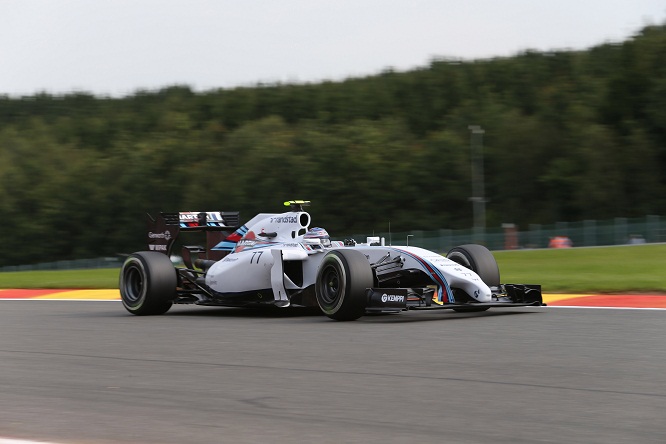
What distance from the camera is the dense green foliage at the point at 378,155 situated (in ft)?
249

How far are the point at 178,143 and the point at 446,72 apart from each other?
1278 inches

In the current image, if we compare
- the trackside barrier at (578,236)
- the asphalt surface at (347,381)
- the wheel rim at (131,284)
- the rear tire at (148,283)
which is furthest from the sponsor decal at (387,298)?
the trackside barrier at (578,236)

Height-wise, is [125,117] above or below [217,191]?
above

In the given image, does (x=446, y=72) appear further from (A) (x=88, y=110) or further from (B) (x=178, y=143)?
(A) (x=88, y=110)

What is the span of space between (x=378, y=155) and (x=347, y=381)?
8192cm

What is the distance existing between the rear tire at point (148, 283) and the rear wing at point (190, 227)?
32.4 inches

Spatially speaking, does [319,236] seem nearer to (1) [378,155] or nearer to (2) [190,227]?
(2) [190,227]

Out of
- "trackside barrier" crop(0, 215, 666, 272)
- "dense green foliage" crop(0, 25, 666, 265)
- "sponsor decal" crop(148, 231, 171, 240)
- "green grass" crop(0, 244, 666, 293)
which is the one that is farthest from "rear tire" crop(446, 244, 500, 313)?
"dense green foliage" crop(0, 25, 666, 265)

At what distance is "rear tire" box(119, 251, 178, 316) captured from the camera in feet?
48.5

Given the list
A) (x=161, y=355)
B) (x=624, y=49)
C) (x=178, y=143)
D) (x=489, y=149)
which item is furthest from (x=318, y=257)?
(x=178, y=143)

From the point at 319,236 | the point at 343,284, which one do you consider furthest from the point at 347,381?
the point at 319,236

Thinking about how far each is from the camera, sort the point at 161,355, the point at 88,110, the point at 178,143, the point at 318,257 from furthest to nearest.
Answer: the point at 88,110
the point at 178,143
the point at 318,257
the point at 161,355

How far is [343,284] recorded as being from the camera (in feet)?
40.6

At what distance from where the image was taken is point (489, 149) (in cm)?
8825
